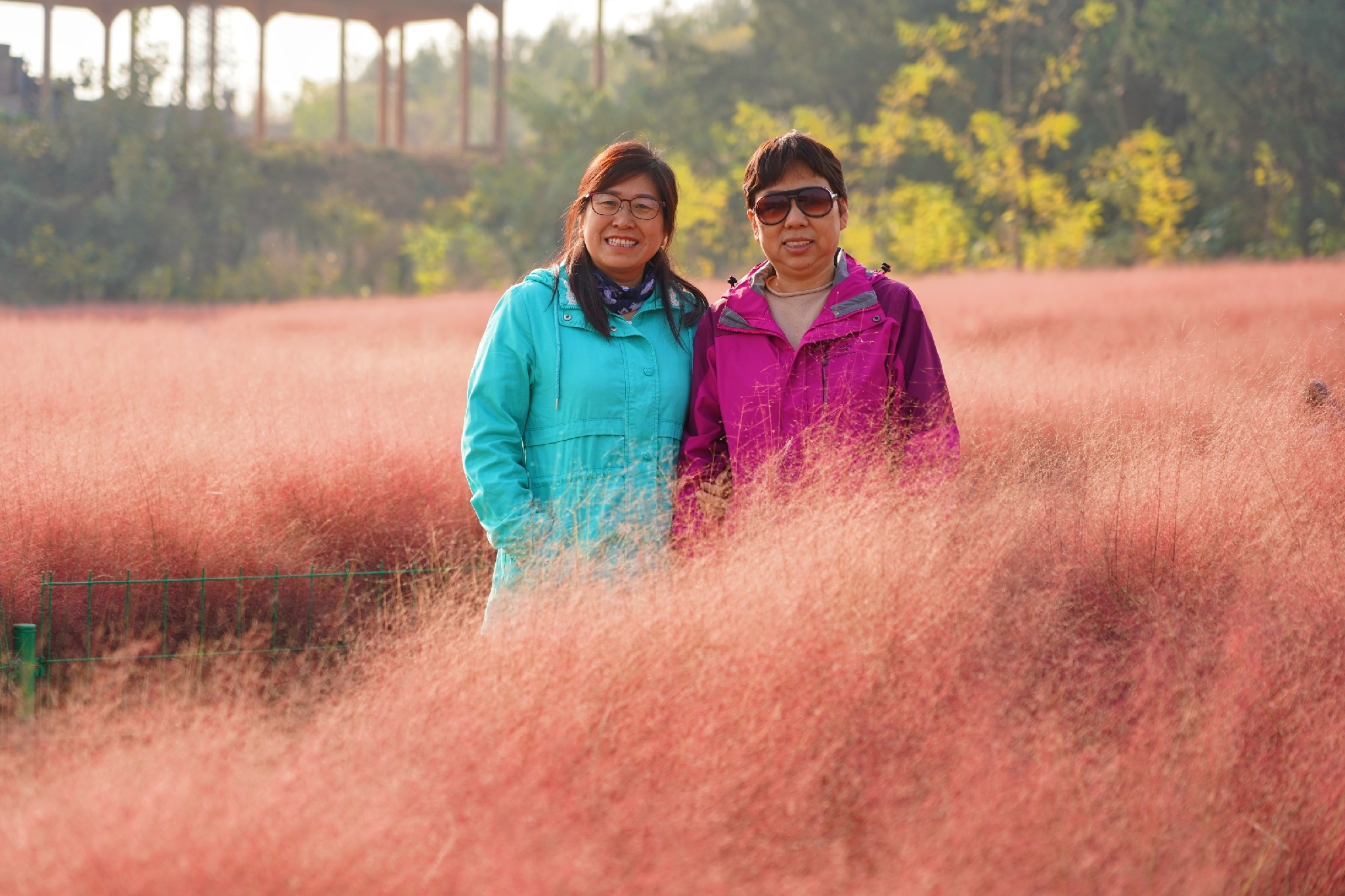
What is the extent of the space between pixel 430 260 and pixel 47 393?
1913cm

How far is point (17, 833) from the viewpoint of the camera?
2.09 m

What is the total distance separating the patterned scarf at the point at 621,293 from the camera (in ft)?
11.2

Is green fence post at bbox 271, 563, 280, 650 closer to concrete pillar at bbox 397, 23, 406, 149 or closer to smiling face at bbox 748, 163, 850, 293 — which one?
smiling face at bbox 748, 163, 850, 293

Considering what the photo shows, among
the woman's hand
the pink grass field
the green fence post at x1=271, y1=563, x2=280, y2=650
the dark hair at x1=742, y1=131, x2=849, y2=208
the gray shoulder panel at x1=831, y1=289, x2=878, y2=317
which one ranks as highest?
the dark hair at x1=742, y1=131, x2=849, y2=208

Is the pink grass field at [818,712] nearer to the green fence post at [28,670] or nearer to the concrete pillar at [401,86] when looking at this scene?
the green fence post at [28,670]

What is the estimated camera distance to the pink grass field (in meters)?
2.15

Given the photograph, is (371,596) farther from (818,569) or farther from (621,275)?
(818,569)

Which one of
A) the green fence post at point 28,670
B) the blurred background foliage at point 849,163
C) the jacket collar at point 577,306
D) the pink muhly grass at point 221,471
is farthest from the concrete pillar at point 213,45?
the jacket collar at point 577,306

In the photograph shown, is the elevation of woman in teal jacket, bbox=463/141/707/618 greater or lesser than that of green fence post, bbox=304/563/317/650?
greater

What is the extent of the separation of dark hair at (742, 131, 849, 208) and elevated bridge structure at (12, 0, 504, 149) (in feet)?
81.9

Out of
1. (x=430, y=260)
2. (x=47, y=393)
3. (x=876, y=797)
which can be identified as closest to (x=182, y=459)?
(x=47, y=393)

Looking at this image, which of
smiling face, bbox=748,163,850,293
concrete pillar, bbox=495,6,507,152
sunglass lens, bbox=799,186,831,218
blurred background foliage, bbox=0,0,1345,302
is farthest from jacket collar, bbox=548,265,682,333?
concrete pillar, bbox=495,6,507,152

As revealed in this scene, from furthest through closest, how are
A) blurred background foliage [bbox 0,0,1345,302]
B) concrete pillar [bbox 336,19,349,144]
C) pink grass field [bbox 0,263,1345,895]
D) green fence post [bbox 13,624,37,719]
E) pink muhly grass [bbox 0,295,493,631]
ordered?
concrete pillar [bbox 336,19,349,144] → blurred background foliage [bbox 0,0,1345,302] → pink muhly grass [bbox 0,295,493,631] → green fence post [bbox 13,624,37,719] → pink grass field [bbox 0,263,1345,895]

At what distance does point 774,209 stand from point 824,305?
32 centimetres
